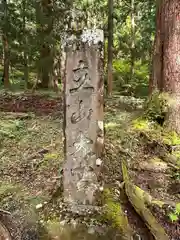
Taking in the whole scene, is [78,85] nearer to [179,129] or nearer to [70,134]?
[70,134]

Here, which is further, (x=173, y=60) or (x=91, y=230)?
(x=173, y=60)

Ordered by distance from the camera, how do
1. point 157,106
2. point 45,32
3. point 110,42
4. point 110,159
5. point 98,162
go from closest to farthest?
point 98,162 < point 110,159 < point 157,106 < point 45,32 < point 110,42

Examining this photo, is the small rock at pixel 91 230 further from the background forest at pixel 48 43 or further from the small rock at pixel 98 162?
the background forest at pixel 48 43

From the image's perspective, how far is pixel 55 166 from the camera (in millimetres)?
4930

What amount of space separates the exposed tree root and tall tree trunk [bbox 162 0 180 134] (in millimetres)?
1870

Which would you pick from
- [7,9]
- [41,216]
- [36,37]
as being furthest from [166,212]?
[7,9]

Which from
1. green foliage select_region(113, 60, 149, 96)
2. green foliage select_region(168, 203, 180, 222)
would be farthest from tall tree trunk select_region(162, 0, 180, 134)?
green foliage select_region(113, 60, 149, 96)

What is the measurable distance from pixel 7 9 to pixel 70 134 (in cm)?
1003

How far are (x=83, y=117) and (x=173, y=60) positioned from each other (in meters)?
3.23

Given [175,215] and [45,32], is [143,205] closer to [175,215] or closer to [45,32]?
[175,215]

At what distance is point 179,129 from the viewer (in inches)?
233

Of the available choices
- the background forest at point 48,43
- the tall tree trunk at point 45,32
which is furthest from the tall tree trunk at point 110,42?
the tall tree trunk at point 45,32

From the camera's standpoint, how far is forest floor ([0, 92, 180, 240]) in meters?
3.97

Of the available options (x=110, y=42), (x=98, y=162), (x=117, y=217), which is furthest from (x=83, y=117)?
(x=110, y=42)
